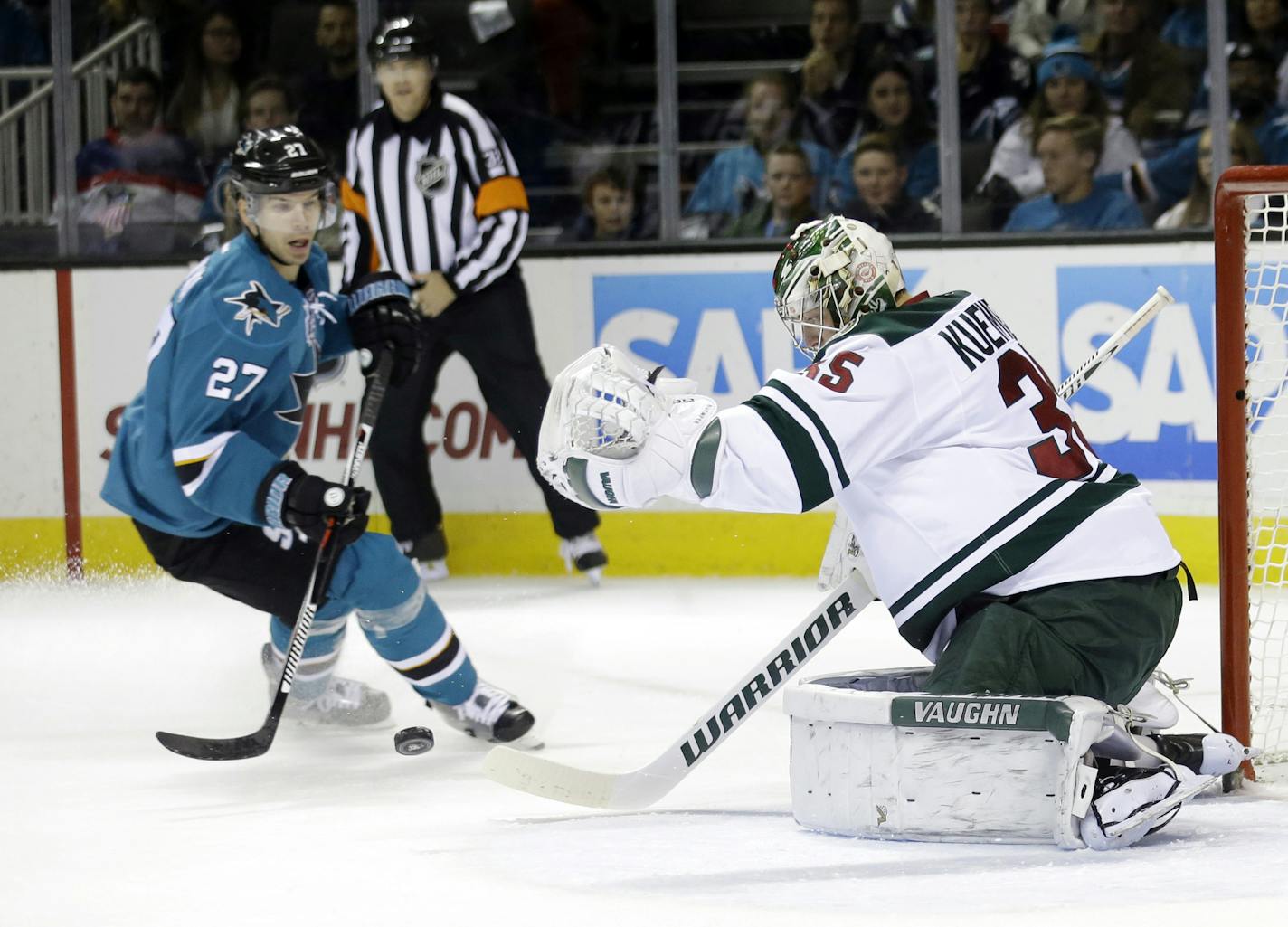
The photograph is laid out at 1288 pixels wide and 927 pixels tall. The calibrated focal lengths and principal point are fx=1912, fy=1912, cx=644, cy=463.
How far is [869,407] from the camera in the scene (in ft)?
7.60

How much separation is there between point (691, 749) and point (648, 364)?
256 centimetres

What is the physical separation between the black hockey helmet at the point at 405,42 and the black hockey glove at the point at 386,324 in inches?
63.4

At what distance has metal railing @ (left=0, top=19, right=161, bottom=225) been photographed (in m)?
5.50

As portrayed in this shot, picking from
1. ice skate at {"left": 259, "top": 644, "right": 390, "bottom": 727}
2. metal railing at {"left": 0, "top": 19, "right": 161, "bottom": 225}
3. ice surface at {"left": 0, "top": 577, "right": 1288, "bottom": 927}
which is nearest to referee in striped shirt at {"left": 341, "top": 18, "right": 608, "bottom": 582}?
ice surface at {"left": 0, "top": 577, "right": 1288, "bottom": 927}

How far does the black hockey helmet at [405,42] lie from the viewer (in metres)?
4.93

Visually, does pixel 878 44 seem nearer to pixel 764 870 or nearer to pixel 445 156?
pixel 445 156

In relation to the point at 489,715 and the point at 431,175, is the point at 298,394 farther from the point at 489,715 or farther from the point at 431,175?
the point at 431,175

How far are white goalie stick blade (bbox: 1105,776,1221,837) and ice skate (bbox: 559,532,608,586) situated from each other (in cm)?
274

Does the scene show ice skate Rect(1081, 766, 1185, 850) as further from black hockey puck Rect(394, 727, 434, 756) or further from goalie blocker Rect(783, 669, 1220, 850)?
black hockey puck Rect(394, 727, 434, 756)

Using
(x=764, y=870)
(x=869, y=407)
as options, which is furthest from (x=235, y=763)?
(x=869, y=407)

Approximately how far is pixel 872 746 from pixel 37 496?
3531 millimetres

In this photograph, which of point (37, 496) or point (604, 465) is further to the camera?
point (37, 496)

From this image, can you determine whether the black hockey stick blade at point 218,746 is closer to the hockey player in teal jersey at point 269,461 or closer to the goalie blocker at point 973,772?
the hockey player in teal jersey at point 269,461

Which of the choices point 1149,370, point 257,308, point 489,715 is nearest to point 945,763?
point 489,715
